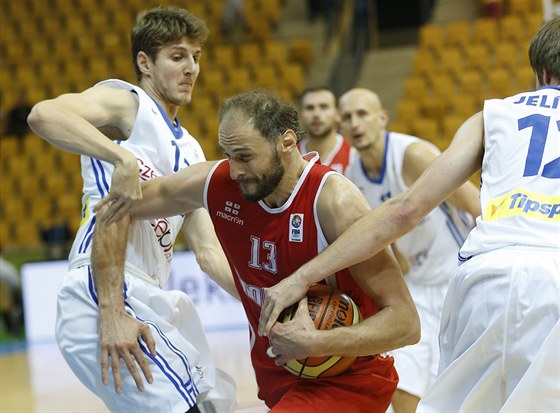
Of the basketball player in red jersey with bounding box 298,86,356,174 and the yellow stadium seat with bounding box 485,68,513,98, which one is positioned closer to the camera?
the basketball player in red jersey with bounding box 298,86,356,174

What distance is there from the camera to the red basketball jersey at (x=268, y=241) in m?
3.26

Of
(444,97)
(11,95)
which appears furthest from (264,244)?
(11,95)

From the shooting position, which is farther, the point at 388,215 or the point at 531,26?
the point at 531,26

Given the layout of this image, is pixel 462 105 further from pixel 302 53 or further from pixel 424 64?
pixel 302 53

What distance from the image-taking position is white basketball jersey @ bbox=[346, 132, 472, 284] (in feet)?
18.5

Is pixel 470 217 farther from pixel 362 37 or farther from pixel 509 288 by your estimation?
pixel 362 37

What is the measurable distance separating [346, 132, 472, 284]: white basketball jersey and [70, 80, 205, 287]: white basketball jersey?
210 cm

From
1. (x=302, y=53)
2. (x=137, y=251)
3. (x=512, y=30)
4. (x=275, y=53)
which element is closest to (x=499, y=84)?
(x=512, y=30)

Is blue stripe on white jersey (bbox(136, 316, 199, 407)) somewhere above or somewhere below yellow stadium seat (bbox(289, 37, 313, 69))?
below

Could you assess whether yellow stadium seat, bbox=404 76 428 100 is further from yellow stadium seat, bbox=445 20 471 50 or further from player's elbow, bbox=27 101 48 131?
player's elbow, bbox=27 101 48 131

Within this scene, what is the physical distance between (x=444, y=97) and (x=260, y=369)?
10129 millimetres

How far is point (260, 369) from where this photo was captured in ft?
11.6

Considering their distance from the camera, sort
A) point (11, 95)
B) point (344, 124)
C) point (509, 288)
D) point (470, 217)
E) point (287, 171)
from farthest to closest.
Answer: point (11, 95), point (344, 124), point (470, 217), point (287, 171), point (509, 288)

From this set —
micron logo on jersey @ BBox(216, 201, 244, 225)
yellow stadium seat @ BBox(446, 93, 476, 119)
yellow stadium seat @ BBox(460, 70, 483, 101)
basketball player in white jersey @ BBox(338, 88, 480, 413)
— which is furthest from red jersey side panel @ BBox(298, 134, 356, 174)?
yellow stadium seat @ BBox(460, 70, 483, 101)
